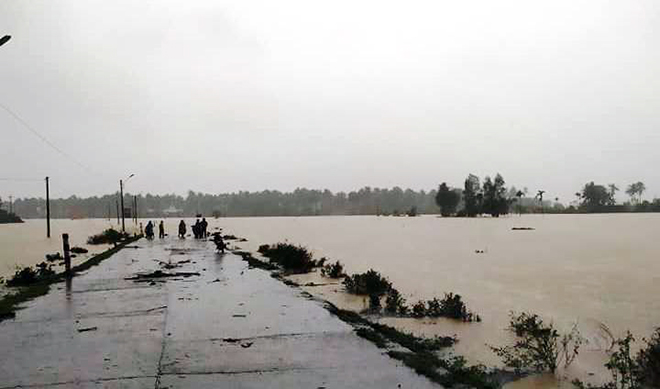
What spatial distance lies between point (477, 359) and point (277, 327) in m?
2.67

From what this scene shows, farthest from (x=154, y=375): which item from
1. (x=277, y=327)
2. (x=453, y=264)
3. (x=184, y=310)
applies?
(x=453, y=264)

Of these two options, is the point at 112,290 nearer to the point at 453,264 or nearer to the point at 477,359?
the point at 477,359

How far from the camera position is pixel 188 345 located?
6918 millimetres

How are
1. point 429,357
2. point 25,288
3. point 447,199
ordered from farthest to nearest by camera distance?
point 447,199 < point 25,288 < point 429,357

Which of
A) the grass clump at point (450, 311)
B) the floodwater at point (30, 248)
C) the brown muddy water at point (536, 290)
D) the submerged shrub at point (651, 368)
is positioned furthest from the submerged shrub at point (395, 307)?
the floodwater at point (30, 248)

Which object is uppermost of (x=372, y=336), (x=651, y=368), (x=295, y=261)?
(x=372, y=336)

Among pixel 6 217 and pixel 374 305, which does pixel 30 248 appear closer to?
pixel 374 305

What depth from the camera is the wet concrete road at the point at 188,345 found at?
214 inches

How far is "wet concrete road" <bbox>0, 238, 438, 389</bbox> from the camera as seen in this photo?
5.43 m

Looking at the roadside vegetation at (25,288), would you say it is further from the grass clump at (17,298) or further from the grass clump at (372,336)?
the grass clump at (372,336)

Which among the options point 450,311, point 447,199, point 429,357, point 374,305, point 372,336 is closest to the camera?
point 429,357

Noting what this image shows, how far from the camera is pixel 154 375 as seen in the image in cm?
551

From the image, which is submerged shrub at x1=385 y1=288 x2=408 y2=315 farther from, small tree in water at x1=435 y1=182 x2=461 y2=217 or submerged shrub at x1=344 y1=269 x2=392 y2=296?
small tree in water at x1=435 y1=182 x2=461 y2=217

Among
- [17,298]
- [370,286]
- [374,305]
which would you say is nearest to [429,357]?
[374,305]
